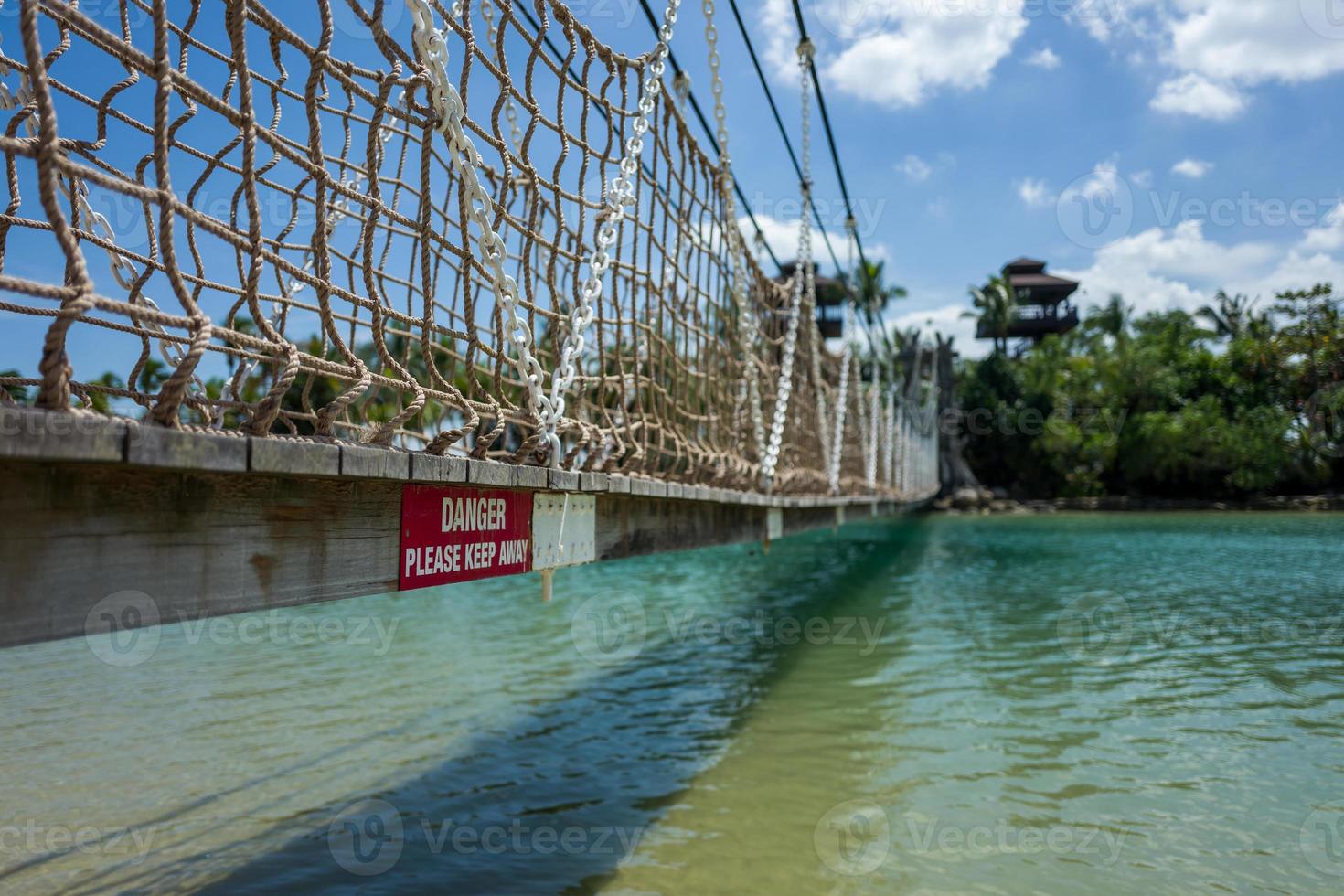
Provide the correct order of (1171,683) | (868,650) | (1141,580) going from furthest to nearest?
(1141,580) < (868,650) < (1171,683)

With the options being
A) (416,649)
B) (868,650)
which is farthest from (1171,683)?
(416,649)

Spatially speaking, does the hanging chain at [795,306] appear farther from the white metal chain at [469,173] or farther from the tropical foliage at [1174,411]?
the tropical foliage at [1174,411]

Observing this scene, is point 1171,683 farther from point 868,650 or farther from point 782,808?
point 782,808

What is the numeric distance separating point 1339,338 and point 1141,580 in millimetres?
21153

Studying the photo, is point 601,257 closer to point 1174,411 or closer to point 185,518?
point 185,518

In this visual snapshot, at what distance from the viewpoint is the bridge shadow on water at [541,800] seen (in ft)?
8.09

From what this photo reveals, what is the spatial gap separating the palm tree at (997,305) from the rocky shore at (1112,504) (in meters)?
8.87

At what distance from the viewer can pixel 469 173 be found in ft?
5.65

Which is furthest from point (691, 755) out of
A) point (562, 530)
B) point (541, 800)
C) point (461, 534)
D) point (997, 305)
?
point (997, 305)

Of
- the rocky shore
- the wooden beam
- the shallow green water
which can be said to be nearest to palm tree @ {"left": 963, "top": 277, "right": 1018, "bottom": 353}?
the rocky shore

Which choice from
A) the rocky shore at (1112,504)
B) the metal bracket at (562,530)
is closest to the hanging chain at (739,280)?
the metal bracket at (562,530)

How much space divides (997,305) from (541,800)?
3458 centimetres

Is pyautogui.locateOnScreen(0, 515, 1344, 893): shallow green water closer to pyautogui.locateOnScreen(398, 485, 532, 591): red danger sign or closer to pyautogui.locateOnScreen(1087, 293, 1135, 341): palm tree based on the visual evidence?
pyautogui.locateOnScreen(398, 485, 532, 591): red danger sign

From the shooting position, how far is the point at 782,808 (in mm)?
2912
